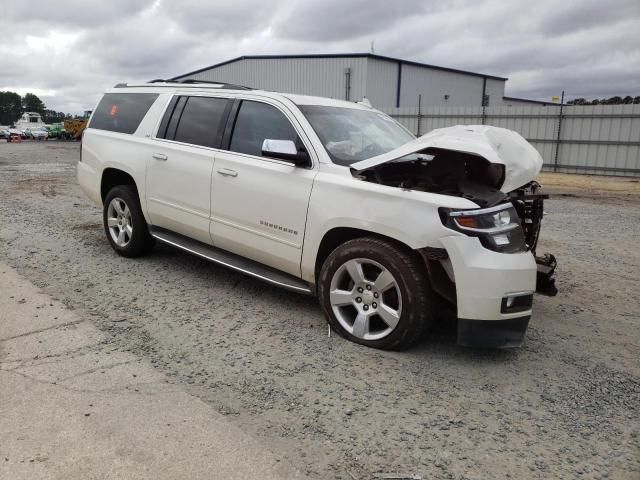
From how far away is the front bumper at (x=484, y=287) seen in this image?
344 cm

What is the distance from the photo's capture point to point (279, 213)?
4270 millimetres

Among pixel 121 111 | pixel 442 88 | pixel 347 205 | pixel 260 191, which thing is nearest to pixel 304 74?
pixel 442 88

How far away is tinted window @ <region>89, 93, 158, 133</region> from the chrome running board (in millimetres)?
1242

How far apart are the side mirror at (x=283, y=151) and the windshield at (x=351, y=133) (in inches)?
10.3

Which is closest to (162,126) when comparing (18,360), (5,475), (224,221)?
(224,221)

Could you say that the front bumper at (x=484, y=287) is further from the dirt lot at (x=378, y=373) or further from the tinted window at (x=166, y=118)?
the tinted window at (x=166, y=118)

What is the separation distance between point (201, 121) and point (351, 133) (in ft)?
4.93

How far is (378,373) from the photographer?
138 inches

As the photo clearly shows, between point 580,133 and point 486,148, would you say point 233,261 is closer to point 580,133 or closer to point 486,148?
point 486,148

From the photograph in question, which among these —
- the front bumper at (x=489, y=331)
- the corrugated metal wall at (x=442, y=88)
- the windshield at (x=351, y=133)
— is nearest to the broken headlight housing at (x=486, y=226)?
the front bumper at (x=489, y=331)

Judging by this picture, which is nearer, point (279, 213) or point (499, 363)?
point (499, 363)

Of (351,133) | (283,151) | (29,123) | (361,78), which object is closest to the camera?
(283,151)

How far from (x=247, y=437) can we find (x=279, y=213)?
193 cm

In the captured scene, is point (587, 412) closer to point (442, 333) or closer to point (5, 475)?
point (442, 333)
